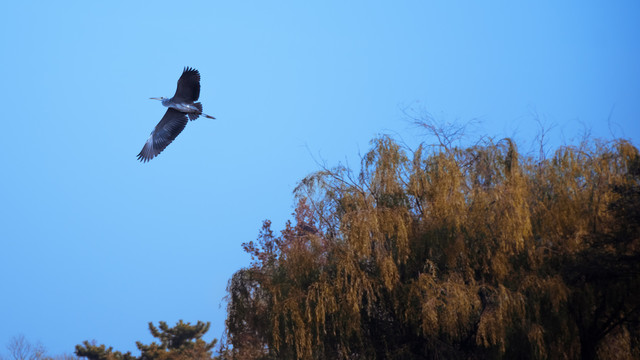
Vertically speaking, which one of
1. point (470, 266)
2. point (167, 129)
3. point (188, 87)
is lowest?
point (470, 266)

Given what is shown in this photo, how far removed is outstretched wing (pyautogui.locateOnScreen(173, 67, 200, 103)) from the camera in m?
12.3

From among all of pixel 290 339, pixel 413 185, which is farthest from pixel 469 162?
pixel 290 339

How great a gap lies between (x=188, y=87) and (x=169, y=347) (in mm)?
23073

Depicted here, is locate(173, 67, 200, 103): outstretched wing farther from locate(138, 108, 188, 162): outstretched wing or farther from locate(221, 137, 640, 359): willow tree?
locate(221, 137, 640, 359): willow tree

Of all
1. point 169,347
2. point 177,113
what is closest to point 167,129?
point 177,113

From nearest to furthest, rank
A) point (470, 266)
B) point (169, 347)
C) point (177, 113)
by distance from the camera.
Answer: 1. point (470, 266)
2. point (177, 113)
3. point (169, 347)

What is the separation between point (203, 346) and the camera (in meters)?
31.0

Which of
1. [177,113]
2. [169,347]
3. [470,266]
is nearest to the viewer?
[470,266]

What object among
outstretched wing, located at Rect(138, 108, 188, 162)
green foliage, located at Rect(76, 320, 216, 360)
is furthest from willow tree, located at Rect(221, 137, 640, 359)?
green foliage, located at Rect(76, 320, 216, 360)

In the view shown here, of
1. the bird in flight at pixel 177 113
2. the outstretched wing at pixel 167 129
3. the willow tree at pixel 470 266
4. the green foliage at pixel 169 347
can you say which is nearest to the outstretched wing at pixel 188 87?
the bird in flight at pixel 177 113

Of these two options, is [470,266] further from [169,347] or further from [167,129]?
[169,347]

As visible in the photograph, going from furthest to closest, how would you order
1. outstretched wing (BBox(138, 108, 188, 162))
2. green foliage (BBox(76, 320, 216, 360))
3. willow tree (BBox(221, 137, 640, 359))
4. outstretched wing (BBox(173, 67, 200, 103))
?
green foliage (BBox(76, 320, 216, 360)), outstretched wing (BBox(138, 108, 188, 162)), outstretched wing (BBox(173, 67, 200, 103)), willow tree (BBox(221, 137, 640, 359))

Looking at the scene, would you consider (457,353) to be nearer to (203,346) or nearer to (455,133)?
(455,133)

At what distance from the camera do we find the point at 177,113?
1279 centimetres
